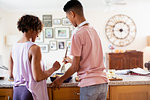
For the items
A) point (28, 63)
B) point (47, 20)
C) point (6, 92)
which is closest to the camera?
point (28, 63)

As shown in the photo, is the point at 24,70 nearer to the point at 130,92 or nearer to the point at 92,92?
the point at 92,92

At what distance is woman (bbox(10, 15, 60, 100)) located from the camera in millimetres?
1257

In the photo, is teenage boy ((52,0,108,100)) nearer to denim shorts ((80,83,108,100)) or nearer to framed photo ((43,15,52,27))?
denim shorts ((80,83,108,100))

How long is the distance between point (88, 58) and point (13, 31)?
5054 millimetres


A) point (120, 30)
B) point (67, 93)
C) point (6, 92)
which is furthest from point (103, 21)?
point (6, 92)

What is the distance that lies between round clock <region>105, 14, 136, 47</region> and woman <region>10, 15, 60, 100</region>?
4609 millimetres

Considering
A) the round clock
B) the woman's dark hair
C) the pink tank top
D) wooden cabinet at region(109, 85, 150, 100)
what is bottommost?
wooden cabinet at region(109, 85, 150, 100)

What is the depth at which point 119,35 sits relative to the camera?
18.7 feet

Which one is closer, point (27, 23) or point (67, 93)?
point (27, 23)

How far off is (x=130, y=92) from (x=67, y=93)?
684mm

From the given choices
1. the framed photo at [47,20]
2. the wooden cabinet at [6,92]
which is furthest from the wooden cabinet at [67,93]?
the framed photo at [47,20]

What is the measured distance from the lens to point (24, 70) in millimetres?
1306

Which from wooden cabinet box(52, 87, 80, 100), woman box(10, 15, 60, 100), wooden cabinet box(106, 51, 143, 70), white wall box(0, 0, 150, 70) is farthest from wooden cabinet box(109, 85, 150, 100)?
white wall box(0, 0, 150, 70)

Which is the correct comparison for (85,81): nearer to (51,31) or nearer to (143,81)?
(143,81)
